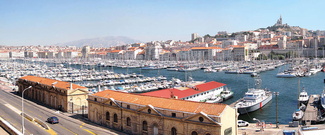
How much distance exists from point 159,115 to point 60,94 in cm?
1345

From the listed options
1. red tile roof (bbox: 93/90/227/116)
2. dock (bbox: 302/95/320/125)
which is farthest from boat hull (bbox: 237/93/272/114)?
red tile roof (bbox: 93/90/227/116)

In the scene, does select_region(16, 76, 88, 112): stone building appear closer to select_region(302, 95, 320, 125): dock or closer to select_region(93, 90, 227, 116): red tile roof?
select_region(93, 90, 227, 116): red tile roof

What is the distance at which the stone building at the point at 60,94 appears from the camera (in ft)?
85.2

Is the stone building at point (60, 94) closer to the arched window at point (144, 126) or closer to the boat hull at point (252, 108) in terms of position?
the arched window at point (144, 126)

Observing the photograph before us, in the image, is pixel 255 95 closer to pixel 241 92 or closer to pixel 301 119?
pixel 301 119

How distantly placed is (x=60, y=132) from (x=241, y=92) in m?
31.1

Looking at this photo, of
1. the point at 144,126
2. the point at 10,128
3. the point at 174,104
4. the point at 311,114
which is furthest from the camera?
the point at 311,114

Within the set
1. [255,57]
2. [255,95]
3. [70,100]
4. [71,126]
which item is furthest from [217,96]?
[255,57]

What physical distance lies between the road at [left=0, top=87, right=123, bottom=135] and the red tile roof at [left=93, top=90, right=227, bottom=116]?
247 centimetres

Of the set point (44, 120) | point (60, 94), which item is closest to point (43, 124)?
point (44, 120)

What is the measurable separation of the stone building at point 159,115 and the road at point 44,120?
→ 42.6 inches

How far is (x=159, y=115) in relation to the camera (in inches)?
677

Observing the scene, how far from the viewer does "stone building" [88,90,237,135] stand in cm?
1519

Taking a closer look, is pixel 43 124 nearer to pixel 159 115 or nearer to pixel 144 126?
pixel 144 126
